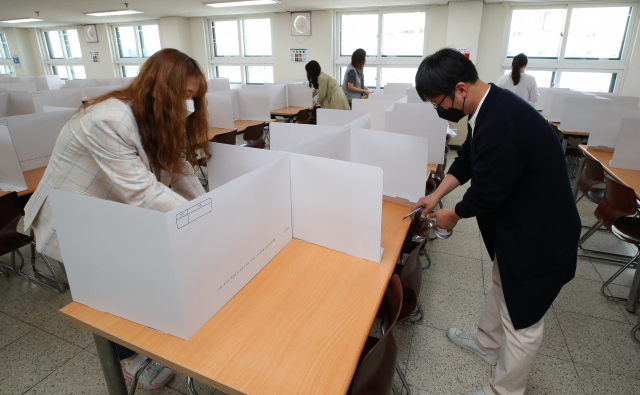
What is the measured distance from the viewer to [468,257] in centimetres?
266

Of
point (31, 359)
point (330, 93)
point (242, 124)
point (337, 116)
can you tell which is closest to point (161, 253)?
point (31, 359)

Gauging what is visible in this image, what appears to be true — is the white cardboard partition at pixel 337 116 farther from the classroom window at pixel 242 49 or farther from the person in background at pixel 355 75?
the classroom window at pixel 242 49

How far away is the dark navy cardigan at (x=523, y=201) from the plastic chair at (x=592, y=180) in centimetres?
182

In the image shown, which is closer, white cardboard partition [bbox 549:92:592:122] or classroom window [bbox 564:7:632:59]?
white cardboard partition [bbox 549:92:592:122]

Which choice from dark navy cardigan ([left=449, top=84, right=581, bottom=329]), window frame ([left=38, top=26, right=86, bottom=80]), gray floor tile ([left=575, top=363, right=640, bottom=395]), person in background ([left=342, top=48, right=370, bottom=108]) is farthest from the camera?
window frame ([left=38, top=26, right=86, bottom=80])

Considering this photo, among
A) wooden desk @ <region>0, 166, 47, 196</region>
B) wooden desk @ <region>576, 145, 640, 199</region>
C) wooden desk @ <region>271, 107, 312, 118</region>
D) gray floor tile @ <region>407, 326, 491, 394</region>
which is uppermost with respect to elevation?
wooden desk @ <region>271, 107, 312, 118</region>

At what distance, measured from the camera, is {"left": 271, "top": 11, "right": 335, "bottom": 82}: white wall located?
727 centimetres

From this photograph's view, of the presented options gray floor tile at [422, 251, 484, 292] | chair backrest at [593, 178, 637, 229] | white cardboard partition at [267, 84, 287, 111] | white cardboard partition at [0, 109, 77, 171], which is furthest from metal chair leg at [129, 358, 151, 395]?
white cardboard partition at [267, 84, 287, 111]

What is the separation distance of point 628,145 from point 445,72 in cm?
227

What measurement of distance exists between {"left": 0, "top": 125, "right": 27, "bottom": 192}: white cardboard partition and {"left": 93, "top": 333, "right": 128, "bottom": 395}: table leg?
1.61 meters

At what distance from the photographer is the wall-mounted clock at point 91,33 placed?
9508 mm

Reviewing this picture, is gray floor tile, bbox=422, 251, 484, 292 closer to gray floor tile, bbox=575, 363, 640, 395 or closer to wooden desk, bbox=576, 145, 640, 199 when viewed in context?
gray floor tile, bbox=575, 363, 640, 395

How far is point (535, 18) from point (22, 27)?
13.4 m

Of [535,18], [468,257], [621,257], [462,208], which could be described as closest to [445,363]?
[462,208]
